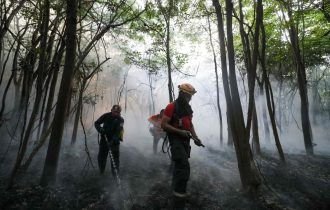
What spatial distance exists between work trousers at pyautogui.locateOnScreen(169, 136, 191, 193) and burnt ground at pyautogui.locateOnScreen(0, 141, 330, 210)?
117 cm

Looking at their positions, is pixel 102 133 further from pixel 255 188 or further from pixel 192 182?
pixel 255 188

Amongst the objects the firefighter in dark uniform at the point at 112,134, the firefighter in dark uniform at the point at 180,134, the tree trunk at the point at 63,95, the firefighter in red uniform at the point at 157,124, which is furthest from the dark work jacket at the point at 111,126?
the firefighter in dark uniform at the point at 180,134

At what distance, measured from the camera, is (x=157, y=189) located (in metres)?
6.73

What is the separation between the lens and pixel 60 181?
23.2 feet

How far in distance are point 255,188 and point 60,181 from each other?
4.48 meters

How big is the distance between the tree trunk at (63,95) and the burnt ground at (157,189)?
0.43m

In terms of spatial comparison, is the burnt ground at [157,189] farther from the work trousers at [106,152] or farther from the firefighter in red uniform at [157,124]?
the firefighter in red uniform at [157,124]

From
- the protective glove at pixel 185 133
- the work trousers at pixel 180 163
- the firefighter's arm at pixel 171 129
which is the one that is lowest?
the work trousers at pixel 180 163

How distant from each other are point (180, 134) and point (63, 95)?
2.75 m

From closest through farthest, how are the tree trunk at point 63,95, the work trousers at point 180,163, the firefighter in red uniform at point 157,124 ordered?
the work trousers at point 180,163, the tree trunk at point 63,95, the firefighter in red uniform at point 157,124

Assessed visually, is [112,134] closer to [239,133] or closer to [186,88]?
[186,88]

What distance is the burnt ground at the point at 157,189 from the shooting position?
592 cm

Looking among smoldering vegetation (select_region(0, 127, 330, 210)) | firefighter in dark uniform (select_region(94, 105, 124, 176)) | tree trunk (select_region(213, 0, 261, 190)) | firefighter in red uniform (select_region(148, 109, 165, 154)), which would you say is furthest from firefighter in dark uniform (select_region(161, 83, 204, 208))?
firefighter in red uniform (select_region(148, 109, 165, 154))

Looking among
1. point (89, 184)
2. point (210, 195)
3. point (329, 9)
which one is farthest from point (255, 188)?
point (329, 9)
